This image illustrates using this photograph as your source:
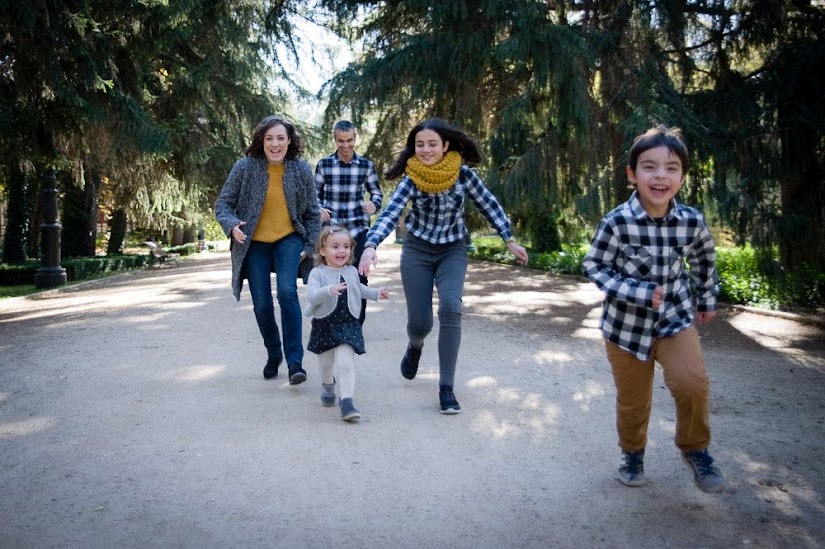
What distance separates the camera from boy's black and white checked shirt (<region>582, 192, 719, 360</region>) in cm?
362

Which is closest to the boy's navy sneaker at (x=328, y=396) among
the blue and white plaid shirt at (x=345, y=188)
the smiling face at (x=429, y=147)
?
the smiling face at (x=429, y=147)

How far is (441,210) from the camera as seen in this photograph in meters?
5.41

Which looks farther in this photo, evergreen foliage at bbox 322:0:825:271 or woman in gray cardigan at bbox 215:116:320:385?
evergreen foliage at bbox 322:0:825:271

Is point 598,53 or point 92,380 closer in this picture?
point 92,380

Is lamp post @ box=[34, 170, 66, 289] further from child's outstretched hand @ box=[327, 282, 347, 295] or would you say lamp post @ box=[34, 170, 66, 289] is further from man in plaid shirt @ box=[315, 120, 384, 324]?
child's outstretched hand @ box=[327, 282, 347, 295]

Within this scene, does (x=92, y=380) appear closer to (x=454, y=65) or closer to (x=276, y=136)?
(x=276, y=136)

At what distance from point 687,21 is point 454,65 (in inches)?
133

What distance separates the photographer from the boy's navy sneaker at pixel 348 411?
4.87 meters

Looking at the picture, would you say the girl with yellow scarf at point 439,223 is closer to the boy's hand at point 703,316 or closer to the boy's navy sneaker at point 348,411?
the boy's navy sneaker at point 348,411

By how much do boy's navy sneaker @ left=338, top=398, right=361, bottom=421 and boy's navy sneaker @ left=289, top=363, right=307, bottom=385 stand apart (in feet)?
2.88

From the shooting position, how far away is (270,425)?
484 cm

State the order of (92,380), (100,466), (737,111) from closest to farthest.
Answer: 1. (100,466)
2. (92,380)
3. (737,111)

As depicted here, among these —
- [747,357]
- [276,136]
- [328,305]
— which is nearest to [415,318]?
[328,305]

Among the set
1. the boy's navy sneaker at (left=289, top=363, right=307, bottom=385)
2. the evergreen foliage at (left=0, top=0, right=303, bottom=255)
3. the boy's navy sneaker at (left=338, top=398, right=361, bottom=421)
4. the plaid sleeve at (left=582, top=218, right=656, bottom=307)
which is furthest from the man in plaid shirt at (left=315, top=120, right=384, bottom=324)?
the evergreen foliage at (left=0, top=0, right=303, bottom=255)
